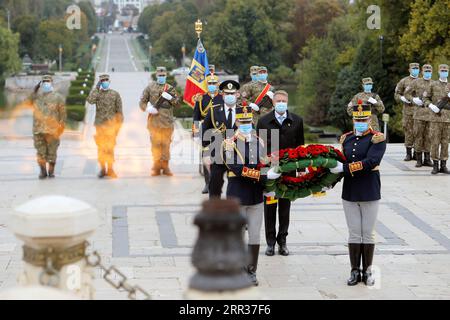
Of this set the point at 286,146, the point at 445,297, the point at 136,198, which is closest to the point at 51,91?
the point at 136,198

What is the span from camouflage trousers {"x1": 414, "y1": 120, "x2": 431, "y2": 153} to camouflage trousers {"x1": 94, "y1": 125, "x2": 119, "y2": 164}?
18.2 ft

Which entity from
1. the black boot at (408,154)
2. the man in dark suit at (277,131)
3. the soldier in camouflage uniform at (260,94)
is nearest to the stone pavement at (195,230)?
the black boot at (408,154)

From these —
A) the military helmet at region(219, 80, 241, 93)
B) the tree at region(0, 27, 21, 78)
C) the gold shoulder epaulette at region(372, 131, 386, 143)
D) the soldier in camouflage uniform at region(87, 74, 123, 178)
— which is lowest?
the tree at region(0, 27, 21, 78)

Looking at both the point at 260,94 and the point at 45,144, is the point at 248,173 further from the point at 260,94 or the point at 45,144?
the point at 45,144

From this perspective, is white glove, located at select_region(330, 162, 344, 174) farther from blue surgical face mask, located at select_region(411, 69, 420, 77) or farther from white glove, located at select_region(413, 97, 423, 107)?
blue surgical face mask, located at select_region(411, 69, 420, 77)

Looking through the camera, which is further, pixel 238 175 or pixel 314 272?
pixel 314 272

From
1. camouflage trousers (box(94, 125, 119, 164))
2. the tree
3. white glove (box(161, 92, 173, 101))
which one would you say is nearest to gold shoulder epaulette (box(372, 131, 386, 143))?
white glove (box(161, 92, 173, 101))

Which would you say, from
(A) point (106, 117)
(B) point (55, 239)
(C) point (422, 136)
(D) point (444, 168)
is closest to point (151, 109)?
(A) point (106, 117)

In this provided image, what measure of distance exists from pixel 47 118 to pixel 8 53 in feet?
213

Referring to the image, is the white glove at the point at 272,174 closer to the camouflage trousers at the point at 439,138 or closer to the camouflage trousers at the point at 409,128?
the camouflage trousers at the point at 439,138

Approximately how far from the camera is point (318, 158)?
32.3 ft

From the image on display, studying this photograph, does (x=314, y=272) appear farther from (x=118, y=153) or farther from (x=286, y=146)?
(x=118, y=153)

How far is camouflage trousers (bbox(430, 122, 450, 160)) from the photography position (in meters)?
17.1
